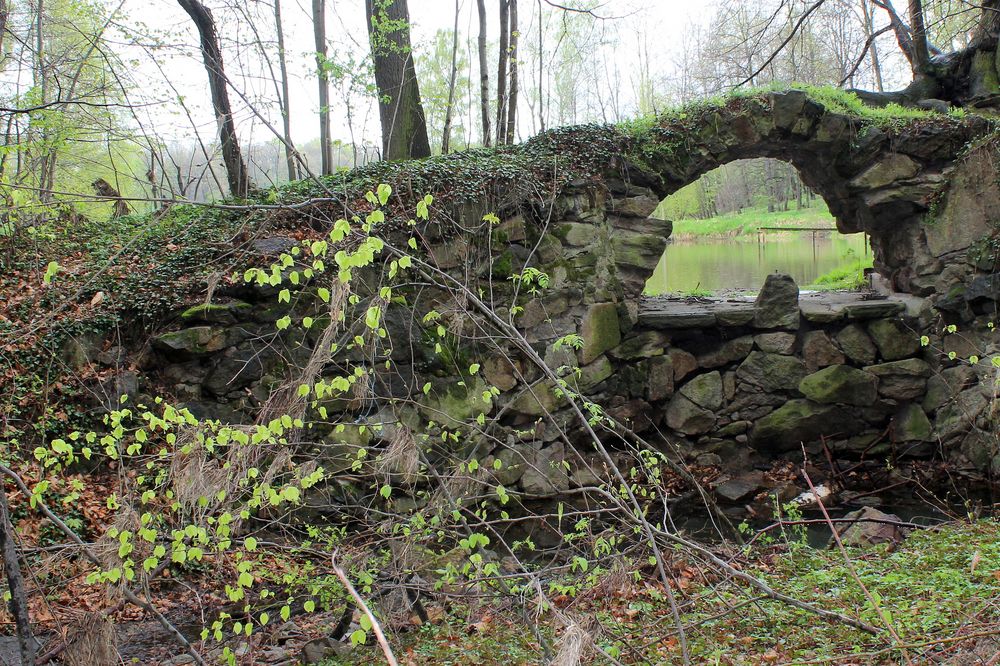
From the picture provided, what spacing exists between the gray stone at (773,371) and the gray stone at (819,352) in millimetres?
88

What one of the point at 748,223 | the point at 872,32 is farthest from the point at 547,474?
the point at 748,223

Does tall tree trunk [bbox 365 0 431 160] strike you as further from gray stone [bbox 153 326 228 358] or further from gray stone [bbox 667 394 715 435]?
gray stone [bbox 667 394 715 435]

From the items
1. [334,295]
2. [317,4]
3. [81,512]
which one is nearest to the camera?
[334,295]

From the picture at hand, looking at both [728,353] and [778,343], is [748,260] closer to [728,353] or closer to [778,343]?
[778,343]

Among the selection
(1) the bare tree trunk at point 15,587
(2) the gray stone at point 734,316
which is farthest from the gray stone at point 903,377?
(1) the bare tree trunk at point 15,587

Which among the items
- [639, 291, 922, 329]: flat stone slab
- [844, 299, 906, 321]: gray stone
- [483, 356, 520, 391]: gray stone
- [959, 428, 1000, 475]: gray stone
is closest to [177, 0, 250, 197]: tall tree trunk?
[483, 356, 520, 391]: gray stone

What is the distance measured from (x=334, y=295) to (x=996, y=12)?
7905 mm

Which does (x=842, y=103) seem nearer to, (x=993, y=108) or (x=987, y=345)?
(x=993, y=108)

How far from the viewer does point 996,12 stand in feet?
22.4

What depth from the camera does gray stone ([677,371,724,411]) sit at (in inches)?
259

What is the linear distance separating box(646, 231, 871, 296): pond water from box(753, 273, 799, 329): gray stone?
1870 mm

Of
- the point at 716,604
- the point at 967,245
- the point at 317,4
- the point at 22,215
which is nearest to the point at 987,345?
the point at 967,245

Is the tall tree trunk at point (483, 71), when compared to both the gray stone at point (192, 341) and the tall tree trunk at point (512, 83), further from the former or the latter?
the gray stone at point (192, 341)

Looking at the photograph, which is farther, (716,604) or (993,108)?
(993,108)
